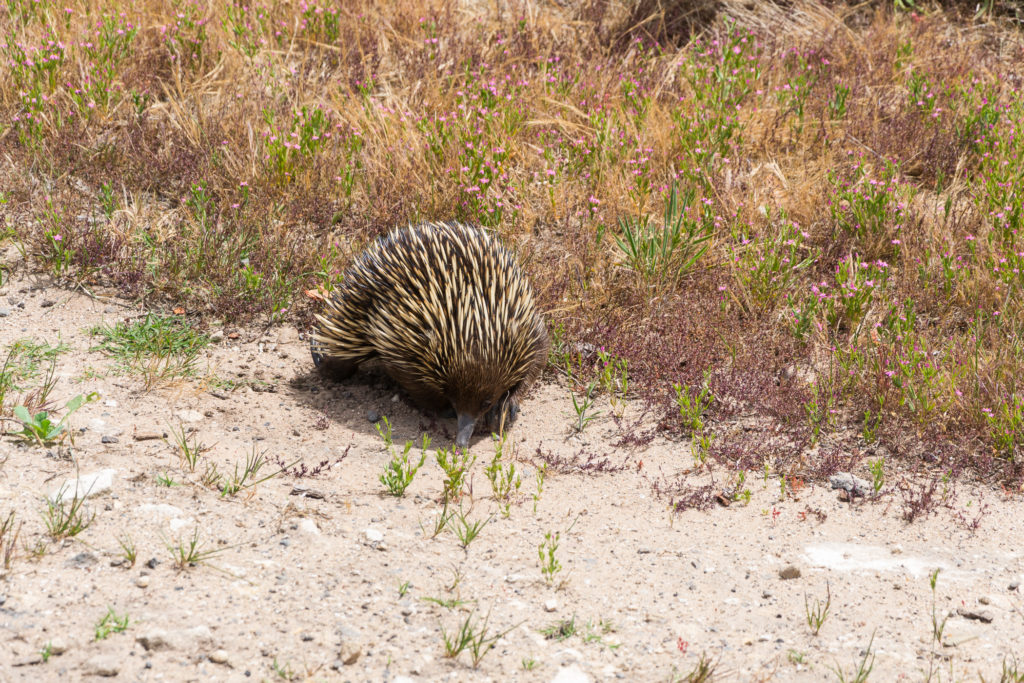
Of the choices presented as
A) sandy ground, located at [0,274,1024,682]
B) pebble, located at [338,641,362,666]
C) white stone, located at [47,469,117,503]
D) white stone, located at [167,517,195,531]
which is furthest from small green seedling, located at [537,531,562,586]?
white stone, located at [47,469,117,503]

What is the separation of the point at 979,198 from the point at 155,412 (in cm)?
485

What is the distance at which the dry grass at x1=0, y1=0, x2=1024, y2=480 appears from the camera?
4742mm

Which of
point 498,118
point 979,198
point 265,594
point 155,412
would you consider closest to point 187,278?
point 155,412

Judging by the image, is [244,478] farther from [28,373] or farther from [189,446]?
[28,373]

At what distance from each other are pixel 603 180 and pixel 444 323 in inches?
87.1

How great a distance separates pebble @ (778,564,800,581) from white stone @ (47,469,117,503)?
2451 mm

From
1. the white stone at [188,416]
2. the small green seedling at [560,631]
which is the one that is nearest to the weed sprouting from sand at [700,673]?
the small green seedling at [560,631]

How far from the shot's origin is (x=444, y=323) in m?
4.19

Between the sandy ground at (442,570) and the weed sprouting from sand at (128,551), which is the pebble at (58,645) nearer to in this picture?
the sandy ground at (442,570)

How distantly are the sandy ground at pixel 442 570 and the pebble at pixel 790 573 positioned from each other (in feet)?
0.04

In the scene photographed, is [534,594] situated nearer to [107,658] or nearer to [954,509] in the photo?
[107,658]

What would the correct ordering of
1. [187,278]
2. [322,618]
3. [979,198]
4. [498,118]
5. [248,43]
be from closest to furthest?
[322,618] → [187,278] → [979,198] → [498,118] → [248,43]

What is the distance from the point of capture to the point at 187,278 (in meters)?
5.27

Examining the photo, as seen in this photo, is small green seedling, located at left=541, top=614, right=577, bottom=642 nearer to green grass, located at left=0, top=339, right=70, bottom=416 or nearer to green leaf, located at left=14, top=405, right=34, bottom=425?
green leaf, located at left=14, top=405, right=34, bottom=425
